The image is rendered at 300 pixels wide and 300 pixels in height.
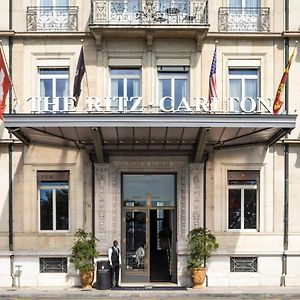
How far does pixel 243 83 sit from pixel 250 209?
15.9 ft

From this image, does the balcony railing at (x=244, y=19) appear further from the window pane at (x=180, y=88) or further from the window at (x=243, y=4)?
the window pane at (x=180, y=88)

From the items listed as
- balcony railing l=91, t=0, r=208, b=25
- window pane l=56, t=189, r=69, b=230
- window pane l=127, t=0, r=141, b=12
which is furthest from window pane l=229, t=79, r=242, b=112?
window pane l=56, t=189, r=69, b=230

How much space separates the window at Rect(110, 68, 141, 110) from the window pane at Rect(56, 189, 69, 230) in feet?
13.7

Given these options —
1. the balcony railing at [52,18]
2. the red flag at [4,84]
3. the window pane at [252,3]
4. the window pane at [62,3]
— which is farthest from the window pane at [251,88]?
the red flag at [4,84]

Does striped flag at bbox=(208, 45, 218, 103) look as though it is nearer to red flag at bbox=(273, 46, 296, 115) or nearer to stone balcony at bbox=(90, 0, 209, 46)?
stone balcony at bbox=(90, 0, 209, 46)

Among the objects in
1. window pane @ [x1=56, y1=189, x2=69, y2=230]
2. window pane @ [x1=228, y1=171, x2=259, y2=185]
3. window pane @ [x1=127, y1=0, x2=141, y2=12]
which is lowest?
window pane @ [x1=56, y1=189, x2=69, y2=230]

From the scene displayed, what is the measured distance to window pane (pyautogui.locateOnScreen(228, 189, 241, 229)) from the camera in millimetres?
23922

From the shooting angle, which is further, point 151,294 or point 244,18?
point 244,18

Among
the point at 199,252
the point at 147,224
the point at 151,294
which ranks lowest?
the point at 151,294

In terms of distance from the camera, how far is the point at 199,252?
22.8 meters

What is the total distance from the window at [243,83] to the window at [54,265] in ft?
28.9

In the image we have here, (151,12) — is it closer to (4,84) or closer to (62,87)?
Result: (62,87)

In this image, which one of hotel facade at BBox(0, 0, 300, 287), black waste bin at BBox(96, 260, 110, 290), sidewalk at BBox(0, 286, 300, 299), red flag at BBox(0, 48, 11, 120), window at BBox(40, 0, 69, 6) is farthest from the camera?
window at BBox(40, 0, 69, 6)

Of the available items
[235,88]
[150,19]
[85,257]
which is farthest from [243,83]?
[85,257]
